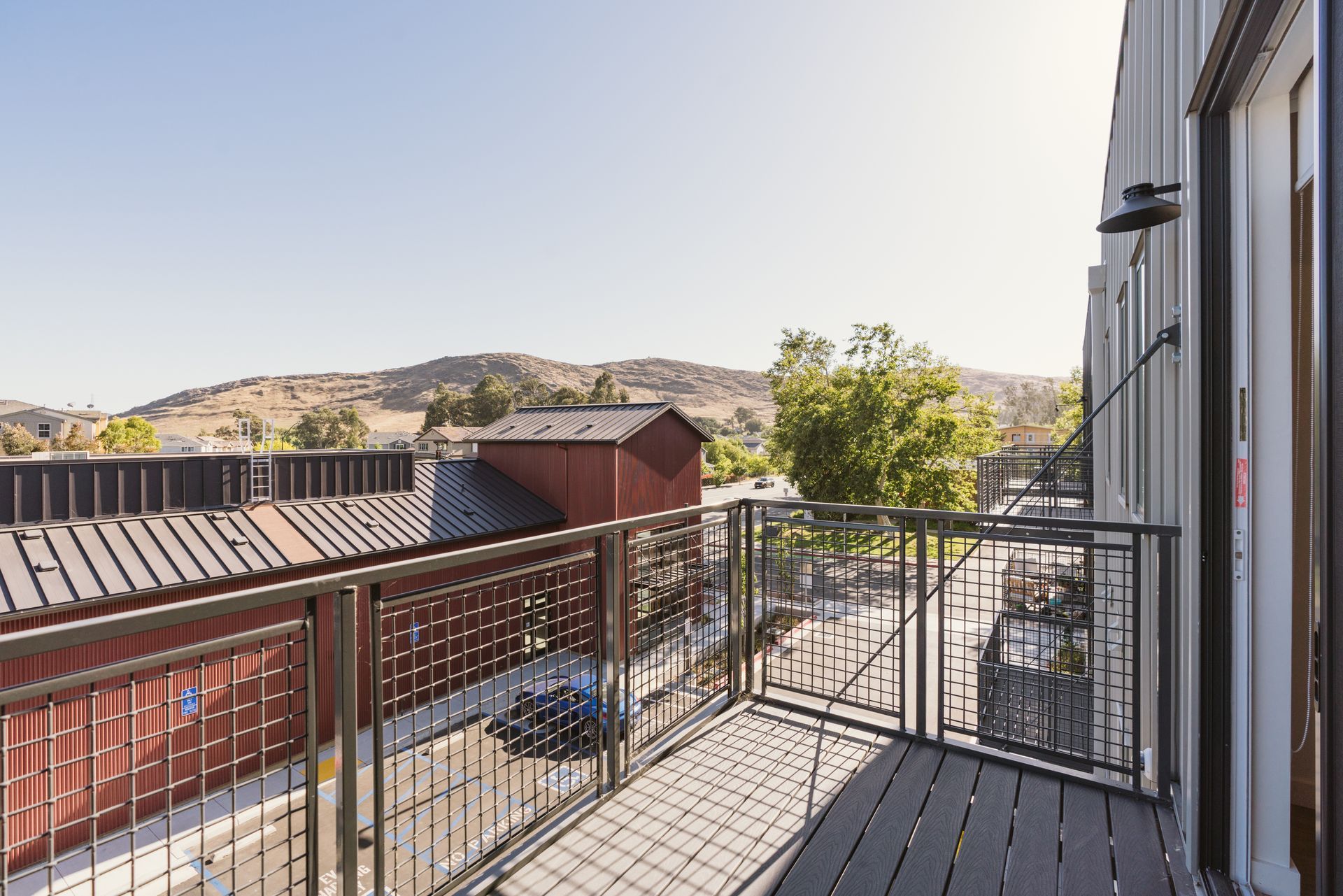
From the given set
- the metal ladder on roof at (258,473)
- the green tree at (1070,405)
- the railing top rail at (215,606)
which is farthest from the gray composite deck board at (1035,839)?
the green tree at (1070,405)

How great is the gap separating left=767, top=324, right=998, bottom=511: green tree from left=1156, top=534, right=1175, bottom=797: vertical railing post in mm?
17340

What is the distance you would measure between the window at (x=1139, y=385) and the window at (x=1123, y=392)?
497mm

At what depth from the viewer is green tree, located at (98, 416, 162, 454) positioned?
35625 mm

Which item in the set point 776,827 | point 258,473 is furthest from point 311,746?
point 258,473

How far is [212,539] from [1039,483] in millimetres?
13699

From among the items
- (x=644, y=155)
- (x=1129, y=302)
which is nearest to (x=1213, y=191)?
(x=1129, y=302)

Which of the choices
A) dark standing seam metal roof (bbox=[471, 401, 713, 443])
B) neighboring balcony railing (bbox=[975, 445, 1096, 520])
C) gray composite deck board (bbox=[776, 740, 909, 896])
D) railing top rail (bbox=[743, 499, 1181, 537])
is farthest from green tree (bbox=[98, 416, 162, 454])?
gray composite deck board (bbox=[776, 740, 909, 896])

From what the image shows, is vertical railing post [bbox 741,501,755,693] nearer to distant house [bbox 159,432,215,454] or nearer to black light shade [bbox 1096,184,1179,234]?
black light shade [bbox 1096,184,1179,234]

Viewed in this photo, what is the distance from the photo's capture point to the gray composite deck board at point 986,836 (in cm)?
169

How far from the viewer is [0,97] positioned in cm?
4081

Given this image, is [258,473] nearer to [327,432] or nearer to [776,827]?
[776,827]

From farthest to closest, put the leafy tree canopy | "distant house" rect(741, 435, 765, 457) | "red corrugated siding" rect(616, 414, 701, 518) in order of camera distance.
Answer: "distant house" rect(741, 435, 765, 457) < the leafy tree canopy < "red corrugated siding" rect(616, 414, 701, 518)

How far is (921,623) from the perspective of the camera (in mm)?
2459

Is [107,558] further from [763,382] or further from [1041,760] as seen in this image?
[763,382]
